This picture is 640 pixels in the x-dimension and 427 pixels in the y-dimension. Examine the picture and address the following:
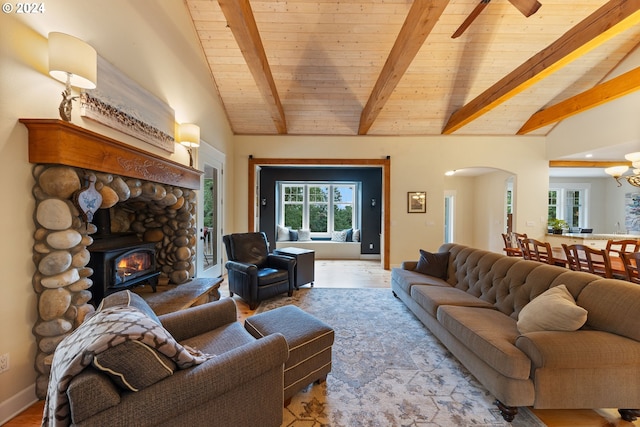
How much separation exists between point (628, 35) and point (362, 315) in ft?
18.8

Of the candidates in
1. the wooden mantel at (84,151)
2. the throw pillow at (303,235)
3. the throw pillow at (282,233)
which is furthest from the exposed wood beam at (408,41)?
the throw pillow at (282,233)

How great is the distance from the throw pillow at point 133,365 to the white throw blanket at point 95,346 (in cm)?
2

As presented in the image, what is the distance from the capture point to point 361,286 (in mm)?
4398

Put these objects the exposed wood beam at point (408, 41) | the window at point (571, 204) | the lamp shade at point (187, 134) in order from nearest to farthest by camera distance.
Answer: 1. the exposed wood beam at point (408, 41)
2. the lamp shade at point (187, 134)
3. the window at point (571, 204)

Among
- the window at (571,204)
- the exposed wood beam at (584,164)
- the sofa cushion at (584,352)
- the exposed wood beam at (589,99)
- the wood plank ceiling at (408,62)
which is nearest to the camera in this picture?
the sofa cushion at (584,352)

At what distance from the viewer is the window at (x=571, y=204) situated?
7.17 metres

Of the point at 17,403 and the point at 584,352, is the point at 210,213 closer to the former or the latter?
the point at 17,403

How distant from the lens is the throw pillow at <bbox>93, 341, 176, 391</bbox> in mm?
884

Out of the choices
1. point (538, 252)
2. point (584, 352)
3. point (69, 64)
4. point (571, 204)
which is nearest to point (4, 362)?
point (69, 64)

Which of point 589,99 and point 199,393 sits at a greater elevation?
point 589,99

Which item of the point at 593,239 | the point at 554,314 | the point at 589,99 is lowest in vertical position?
the point at 554,314

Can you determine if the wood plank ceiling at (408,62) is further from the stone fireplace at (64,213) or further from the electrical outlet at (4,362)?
the electrical outlet at (4,362)

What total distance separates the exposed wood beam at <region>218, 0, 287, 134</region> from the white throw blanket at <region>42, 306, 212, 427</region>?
102 inches

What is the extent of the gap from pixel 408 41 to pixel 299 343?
3.05 metres
